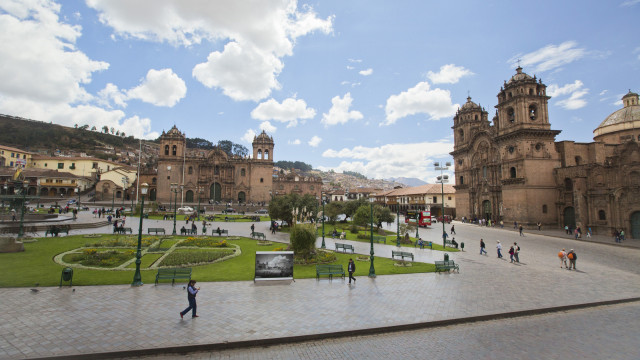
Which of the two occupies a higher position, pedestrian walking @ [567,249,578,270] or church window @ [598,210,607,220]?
church window @ [598,210,607,220]

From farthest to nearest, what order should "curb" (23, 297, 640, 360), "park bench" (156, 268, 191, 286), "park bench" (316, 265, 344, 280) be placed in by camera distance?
"park bench" (316, 265, 344, 280) < "park bench" (156, 268, 191, 286) < "curb" (23, 297, 640, 360)

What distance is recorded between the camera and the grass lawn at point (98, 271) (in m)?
10.7

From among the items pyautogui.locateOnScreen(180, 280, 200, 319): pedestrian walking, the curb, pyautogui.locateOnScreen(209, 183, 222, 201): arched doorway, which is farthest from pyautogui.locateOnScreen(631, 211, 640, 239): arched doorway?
pyautogui.locateOnScreen(209, 183, 222, 201): arched doorway

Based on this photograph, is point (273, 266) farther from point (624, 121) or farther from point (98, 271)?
point (624, 121)

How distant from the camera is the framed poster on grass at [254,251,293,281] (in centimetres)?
1162

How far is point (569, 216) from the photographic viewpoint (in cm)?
3456

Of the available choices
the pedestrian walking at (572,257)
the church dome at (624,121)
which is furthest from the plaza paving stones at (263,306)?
the church dome at (624,121)

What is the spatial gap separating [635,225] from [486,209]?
17091 millimetres

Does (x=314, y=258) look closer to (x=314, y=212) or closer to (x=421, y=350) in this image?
(x=421, y=350)

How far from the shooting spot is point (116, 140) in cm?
10338

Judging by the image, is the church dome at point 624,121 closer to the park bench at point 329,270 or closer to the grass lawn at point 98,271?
the grass lawn at point 98,271

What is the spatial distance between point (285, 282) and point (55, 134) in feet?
377

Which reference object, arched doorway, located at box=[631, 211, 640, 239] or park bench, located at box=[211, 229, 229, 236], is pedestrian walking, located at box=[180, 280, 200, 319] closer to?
park bench, located at box=[211, 229, 229, 236]

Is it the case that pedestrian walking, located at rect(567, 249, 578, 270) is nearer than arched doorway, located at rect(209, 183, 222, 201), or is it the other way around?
pedestrian walking, located at rect(567, 249, 578, 270)
